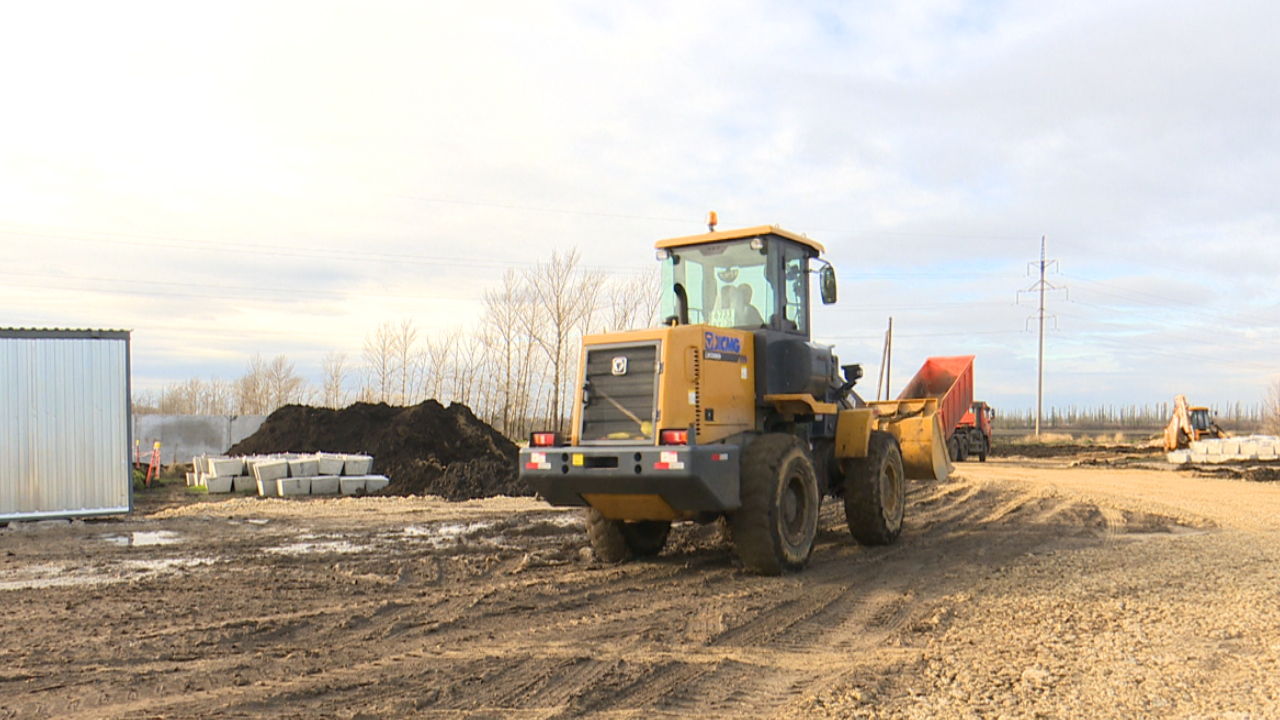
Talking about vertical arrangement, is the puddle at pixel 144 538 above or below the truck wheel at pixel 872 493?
below

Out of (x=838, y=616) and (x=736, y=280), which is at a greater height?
(x=736, y=280)

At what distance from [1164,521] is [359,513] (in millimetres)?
12506

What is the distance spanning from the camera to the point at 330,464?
19.5 m

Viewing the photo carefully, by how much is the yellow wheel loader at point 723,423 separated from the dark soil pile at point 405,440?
10389mm

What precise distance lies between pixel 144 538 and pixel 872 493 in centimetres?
941

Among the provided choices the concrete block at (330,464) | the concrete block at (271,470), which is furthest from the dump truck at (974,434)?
the concrete block at (271,470)

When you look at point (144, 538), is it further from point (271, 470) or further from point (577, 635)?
point (577, 635)

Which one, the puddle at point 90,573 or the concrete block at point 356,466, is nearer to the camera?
A: the puddle at point 90,573

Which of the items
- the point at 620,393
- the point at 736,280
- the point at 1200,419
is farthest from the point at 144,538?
the point at 1200,419

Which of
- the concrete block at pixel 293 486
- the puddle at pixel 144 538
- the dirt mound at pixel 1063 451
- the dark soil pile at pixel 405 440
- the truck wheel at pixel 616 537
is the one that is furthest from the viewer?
the dirt mound at pixel 1063 451

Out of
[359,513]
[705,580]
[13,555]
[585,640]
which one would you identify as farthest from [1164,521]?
[13,555]

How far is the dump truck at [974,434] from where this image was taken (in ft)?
105

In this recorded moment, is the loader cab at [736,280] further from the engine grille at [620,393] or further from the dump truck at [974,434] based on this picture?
the dump truck at [974,434]

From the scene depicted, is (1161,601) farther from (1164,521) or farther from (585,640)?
(1164,521)
